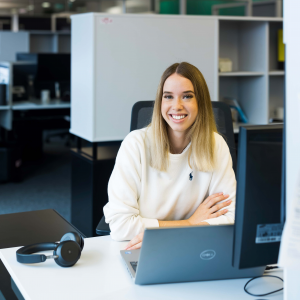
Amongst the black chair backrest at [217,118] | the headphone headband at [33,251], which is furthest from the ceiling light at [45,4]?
the headphone headband at [33,251]

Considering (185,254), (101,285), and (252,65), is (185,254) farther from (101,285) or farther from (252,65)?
(252,65)

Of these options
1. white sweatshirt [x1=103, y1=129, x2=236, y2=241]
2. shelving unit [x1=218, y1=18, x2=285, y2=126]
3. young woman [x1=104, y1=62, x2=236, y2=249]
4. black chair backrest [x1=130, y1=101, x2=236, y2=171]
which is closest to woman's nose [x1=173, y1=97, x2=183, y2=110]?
young woman [x1=104, y1=62, x2=236, y2=249]

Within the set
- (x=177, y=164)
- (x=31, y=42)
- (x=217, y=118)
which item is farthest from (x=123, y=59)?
(x=31, y=42)

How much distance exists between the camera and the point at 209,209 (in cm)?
143

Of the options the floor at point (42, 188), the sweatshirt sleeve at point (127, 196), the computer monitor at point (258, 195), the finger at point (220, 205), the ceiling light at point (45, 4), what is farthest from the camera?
the ceiling light at point (45, 4)

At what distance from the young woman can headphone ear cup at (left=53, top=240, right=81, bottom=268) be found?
13.4 inches

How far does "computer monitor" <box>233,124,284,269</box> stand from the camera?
0.79 meters

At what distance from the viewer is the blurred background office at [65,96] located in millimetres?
3189

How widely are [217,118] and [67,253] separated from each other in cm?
96

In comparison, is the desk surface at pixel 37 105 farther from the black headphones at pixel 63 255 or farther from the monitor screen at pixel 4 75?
the black headphones at pixel 63 255

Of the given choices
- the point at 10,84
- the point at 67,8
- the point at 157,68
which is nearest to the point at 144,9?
the point at 10,84

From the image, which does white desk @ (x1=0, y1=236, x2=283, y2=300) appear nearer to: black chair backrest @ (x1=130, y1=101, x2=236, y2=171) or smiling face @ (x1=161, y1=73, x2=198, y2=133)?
smiling face @ (x1=161, y1=73, x2=198, y2=133)

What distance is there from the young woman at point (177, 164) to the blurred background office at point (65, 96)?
116 centimetres

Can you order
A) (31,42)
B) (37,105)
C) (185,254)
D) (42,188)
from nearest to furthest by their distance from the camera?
(185,254) < (42,188) < (37,105) < (31,42)
